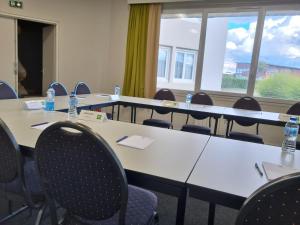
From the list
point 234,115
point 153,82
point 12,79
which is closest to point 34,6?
point 12,79

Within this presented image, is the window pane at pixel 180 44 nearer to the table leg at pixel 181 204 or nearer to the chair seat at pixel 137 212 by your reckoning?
the chair seat at pixel 137 212

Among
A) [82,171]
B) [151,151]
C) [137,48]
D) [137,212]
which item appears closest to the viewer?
[82,171]

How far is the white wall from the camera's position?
4.93 meters

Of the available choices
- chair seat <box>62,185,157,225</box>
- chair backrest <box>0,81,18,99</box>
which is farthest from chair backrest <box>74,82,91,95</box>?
chair seat <box>62,185,157,225</box>

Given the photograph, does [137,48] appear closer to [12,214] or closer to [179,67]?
[179,67]

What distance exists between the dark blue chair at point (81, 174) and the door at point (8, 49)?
408 cm

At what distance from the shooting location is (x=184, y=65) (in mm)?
5609

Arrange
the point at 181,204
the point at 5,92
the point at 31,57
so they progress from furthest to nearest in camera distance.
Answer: the point at 31,57 → the point at 5,92 → the point at 181,204

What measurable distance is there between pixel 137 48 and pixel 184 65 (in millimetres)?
1132

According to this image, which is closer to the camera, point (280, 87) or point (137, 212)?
point (137, 212)

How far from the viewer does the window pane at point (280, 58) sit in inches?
171

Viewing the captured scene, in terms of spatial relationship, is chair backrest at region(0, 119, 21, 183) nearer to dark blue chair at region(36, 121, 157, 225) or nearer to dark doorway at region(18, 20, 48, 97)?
dark blue chair at region(36, 121, 157, 225)

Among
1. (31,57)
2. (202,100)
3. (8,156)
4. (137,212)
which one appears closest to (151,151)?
(137,212)

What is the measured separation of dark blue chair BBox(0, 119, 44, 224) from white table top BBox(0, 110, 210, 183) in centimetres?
11
